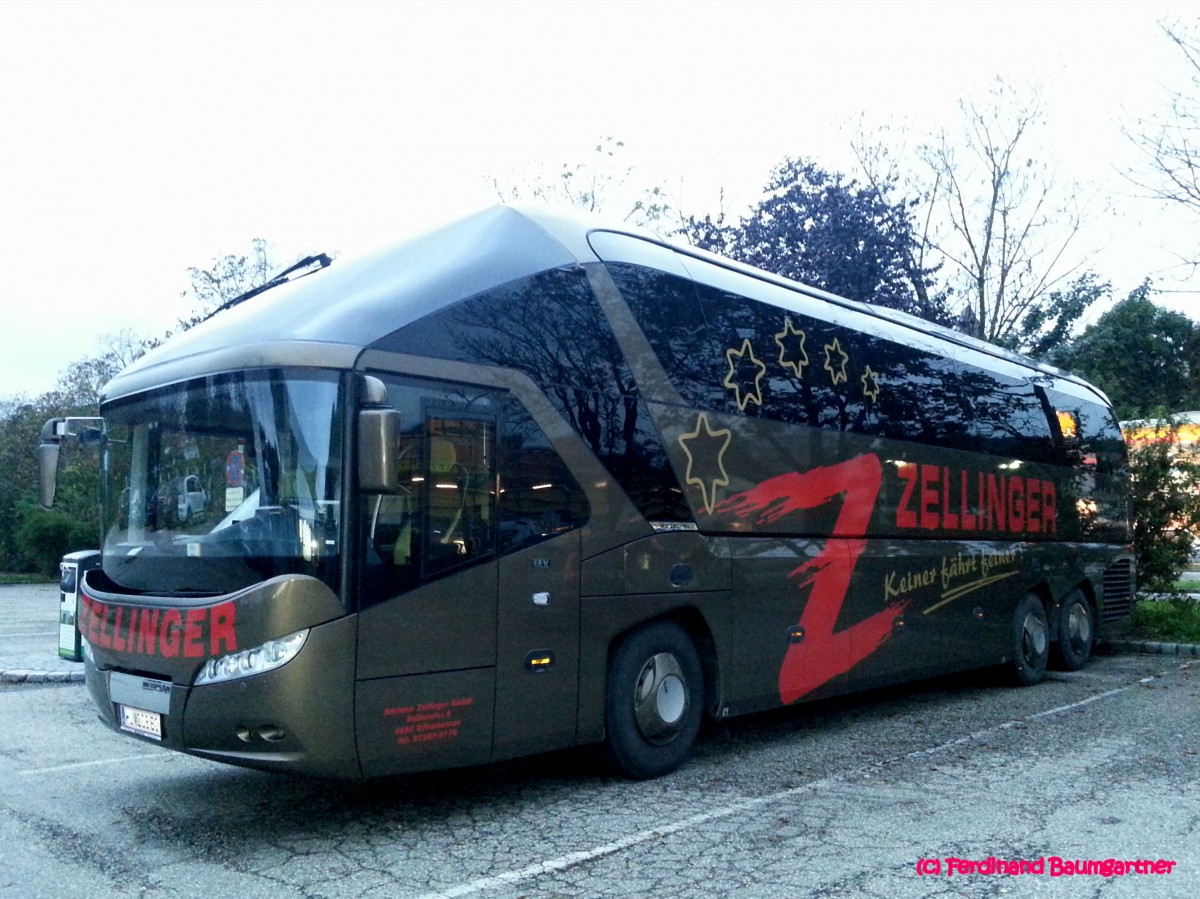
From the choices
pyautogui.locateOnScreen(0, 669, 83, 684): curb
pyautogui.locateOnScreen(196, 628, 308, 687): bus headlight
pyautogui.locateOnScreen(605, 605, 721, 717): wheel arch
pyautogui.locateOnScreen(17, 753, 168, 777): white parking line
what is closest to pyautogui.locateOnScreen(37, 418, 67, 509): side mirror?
pyautogui.locateOnScreen(17, 753, 168, 777): white parking line

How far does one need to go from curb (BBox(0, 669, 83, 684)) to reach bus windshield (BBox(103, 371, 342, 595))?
6077 millimetres

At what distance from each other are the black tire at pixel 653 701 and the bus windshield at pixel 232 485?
236cm

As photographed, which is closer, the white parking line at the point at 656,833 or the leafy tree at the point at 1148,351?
the white parking line at the point at 656,833

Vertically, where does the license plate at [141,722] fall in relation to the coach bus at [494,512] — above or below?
below

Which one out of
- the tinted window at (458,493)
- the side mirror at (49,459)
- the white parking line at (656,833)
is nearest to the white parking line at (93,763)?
the side mirror at (49,459)

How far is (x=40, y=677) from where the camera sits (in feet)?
39.5

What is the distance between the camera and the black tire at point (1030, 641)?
12453mm

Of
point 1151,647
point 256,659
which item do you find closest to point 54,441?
point 256,659

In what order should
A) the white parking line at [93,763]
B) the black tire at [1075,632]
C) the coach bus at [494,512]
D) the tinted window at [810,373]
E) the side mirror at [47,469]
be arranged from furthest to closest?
the black tire at [1075,632]
the tinted window at [810,373]
the white parking line at [93,763]
the side mirror at [47,469]
the coach bus at [494,512]

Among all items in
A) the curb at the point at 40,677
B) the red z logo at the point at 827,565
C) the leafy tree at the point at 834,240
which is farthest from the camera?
the leafy tree at the point at 834,240

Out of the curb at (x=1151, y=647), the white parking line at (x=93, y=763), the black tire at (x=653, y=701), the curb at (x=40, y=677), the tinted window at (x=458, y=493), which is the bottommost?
the curb at (x=1151, y=647)

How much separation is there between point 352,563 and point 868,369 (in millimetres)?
6019

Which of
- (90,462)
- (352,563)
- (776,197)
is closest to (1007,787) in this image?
(352,563)

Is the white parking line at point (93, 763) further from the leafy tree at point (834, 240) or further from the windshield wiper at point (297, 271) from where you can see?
the leafy tree at point (834, 240)
